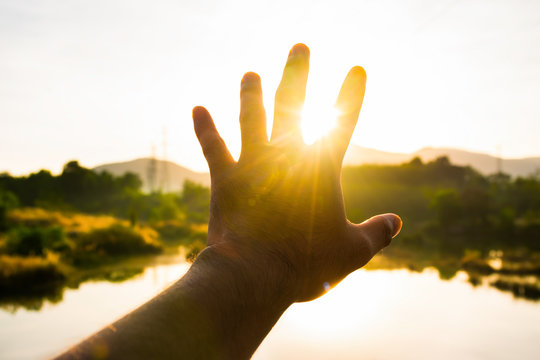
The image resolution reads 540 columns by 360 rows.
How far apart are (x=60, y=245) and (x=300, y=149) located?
648 inches

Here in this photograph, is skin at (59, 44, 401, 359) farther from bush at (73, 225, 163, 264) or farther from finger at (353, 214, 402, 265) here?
bush at (73, 225, 163, 264)

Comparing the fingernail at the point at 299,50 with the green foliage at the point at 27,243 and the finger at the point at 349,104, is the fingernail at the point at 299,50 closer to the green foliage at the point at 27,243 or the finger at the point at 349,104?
the finger at the point at 349,104

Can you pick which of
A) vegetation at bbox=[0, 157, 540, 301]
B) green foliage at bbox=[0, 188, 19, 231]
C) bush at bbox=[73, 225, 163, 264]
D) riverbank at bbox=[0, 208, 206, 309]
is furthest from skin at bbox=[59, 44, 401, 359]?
green foliage at bbox=[0, 188, 19, 231]

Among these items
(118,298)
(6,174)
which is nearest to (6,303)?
(118,298)

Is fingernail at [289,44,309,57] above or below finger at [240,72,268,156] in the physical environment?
above

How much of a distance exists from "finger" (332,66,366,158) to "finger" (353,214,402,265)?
0.30 meters

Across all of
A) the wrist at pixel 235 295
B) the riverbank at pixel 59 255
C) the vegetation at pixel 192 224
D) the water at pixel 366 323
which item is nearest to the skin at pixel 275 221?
the wrist at pixel 235 295

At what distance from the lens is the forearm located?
26.3 inches

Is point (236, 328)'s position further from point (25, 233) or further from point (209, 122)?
point (25, 233)

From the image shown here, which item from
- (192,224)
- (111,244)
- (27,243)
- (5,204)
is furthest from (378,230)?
(192,224)

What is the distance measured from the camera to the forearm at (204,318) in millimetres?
668

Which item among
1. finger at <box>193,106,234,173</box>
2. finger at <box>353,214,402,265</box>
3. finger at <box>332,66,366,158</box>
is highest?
finger at <box>332,66,366,158</box>

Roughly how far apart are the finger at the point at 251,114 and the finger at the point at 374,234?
457 millimetres

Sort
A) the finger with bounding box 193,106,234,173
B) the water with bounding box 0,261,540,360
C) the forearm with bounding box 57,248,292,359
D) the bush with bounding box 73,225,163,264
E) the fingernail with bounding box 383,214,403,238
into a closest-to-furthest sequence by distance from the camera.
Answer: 1. the forearm with bounding box 57,248,292,359
2. the finger with bounding box 193,106,234,173
3. the fingernail with bounding box 383,214,403,238
4. the water with bounding box 0,261,540,360
5. the bush with bounding box 73,225,163,264
